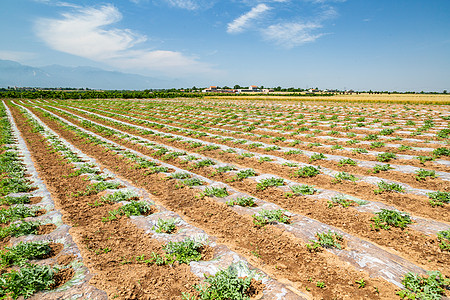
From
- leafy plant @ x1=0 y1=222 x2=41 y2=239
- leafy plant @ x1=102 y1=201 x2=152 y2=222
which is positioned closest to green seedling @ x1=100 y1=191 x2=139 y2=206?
leafy plant @ x1=102 y1=201 x2=152 y2=222

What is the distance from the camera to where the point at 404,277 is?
416cm

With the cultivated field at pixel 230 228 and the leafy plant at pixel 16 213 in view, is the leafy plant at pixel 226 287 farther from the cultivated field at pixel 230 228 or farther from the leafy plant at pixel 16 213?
the leafy plant at pixel 16 213

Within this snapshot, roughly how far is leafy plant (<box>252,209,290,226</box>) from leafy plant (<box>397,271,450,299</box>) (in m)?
2.80

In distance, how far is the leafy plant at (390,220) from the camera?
19.1 ft

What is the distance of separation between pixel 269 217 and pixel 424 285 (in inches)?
134

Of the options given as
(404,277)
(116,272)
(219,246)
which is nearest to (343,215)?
(404,277)

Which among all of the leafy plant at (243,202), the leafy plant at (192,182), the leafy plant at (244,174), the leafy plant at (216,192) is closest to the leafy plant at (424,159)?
the leafy plant at (244,174)

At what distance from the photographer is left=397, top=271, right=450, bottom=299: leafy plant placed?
146 inches

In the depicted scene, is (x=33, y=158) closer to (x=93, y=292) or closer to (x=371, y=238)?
(x=93, y=292)

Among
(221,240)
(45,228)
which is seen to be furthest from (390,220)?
(45,228)

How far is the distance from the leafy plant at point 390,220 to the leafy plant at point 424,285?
1.73 metres

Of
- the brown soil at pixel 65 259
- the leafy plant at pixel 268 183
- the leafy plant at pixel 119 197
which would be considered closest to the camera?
the brown soil at pixel 65 259

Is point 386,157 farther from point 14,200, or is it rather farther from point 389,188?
point 14,200

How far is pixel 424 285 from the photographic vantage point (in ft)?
12.9
